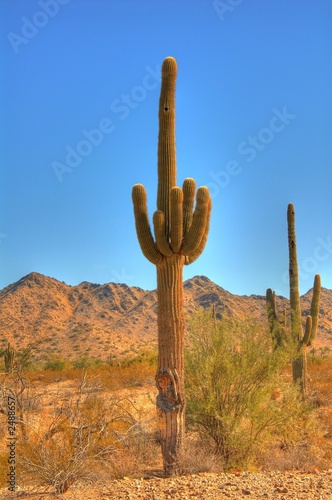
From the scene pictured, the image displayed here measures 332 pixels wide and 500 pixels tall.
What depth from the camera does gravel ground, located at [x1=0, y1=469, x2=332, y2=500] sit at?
7062 mm

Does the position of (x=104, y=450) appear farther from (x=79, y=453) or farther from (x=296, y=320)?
(x=296, y=320)

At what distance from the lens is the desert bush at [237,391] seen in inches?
408

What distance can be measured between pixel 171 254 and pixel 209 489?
425cm

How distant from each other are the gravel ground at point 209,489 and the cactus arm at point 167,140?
4369 millimetres

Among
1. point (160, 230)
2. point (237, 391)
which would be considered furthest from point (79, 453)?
point (237, 391)

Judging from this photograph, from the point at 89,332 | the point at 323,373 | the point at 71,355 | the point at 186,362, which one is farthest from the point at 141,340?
the point at 186,362

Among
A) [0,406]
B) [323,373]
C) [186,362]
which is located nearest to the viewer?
[0,406]

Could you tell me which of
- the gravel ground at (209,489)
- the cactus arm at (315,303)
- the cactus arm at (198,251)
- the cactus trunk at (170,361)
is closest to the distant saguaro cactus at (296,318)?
the cactus arm at (315,303)

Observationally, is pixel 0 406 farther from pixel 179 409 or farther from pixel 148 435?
pixel 179 409

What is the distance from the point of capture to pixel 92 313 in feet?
160

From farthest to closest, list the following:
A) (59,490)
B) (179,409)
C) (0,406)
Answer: (0,406) → (179,409) → (59,490)

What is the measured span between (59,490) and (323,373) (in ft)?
56.9

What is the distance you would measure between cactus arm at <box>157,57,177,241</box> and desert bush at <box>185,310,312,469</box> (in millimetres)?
3031

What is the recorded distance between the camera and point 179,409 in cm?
945
